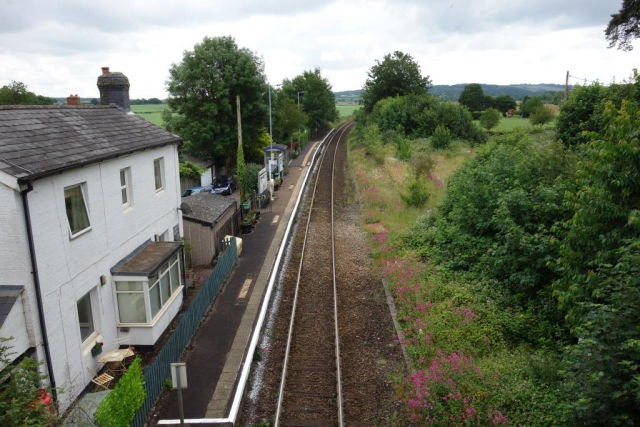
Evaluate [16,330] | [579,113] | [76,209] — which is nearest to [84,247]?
[76,209]

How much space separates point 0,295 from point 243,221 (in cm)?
1485

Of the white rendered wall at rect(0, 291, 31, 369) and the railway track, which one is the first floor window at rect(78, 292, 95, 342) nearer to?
the white rendered wall at rect(0, 291, 31, 369)

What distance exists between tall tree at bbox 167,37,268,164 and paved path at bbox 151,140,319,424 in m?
17.5

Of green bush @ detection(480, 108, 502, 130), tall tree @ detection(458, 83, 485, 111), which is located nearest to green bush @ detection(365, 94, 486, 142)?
green bush @ detection(480, 108, 502, 130)

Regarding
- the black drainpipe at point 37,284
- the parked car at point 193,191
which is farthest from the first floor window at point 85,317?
the parked car at point 193,191

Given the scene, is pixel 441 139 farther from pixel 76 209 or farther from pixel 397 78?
pixel 76 209

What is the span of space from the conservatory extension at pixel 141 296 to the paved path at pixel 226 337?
1139 millimetres

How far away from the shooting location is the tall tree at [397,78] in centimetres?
6431

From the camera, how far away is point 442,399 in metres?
8.51

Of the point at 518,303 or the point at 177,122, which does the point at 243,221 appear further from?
the point at 177,122

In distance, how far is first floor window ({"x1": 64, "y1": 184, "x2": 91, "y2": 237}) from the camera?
9.82m

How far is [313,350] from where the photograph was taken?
11508mm

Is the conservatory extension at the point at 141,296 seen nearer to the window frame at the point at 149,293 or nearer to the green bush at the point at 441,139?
the window frame at the point at 149,293

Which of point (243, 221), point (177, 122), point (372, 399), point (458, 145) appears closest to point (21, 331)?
point (372, 399)
